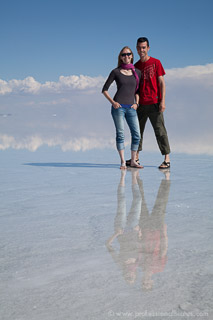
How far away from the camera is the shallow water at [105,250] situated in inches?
48.6

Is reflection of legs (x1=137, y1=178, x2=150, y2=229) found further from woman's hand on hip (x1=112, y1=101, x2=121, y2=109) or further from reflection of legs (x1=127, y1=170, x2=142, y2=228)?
woman's hand on hip (x1=112, y1=101, x2=121, y2=109)

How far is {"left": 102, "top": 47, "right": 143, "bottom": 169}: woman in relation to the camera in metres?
5.12

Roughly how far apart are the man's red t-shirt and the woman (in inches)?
4.1

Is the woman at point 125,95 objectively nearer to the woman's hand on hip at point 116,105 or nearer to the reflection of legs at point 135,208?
the woman's hand on hip at point 116,105

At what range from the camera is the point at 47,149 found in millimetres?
7953

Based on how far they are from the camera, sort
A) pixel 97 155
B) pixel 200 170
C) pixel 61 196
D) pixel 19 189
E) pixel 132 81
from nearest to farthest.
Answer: pixel 61 196, pixel 19 189, pixel 200 170, pixel 132 81, pixel 97 155

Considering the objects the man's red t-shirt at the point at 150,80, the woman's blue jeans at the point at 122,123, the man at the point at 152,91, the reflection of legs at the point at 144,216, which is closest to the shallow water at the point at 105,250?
the reflection of legs at the point at 144,216

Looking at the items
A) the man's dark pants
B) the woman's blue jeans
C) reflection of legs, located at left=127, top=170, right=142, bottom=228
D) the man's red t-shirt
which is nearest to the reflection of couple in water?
reflection of legs, located at left=127, top=170, right=142, bottom=228

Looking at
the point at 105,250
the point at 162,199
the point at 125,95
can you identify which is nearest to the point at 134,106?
the point at 125,95

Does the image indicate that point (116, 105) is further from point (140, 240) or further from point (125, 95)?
point (140, 240)

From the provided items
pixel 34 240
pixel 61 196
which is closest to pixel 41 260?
pixel 34 240

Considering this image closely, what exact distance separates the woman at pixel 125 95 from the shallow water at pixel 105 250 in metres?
1.68

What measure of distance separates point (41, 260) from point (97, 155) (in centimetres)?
527

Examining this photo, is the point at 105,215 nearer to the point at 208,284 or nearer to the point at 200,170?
the point at 208,284
